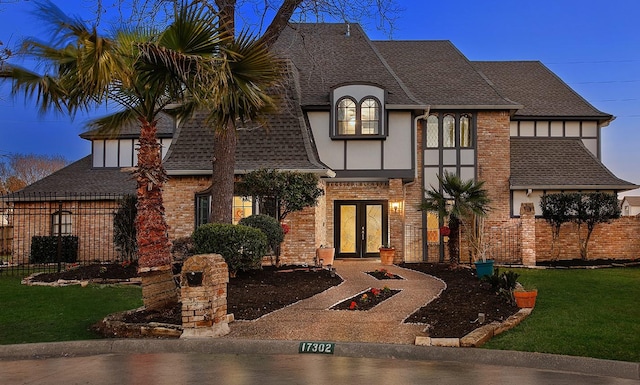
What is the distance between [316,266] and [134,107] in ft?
29.7

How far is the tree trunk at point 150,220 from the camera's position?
9508mm

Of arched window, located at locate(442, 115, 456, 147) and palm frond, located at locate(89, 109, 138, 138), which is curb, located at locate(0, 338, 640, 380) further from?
arched window, located at locate(442, 115, 456, 147)

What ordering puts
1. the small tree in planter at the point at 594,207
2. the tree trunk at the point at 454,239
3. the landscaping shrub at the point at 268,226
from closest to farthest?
the landscaping shrub at the point at 268,226
the tree trunk at the point at 454,239
the small tree in planter at the point at 594,207

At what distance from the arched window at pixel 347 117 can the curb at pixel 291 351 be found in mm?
12928

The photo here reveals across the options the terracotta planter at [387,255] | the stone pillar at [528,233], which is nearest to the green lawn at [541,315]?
the stone pillar at [528,233]

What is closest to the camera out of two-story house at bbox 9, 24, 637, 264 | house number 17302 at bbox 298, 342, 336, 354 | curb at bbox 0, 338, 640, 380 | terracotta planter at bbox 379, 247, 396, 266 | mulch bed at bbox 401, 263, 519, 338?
curb at bbox 0, 338, 640, 380

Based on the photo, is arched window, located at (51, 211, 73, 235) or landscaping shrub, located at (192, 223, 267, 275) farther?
arched window, located at (51, 211, 73, 235)

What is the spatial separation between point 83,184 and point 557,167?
18.4m

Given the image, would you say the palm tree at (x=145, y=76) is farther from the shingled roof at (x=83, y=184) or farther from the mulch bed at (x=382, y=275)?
the shingled roof at (x=83, y=184)

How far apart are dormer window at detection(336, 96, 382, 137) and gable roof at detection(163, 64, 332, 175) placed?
1214 millimetres

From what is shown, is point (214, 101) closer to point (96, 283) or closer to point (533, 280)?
point (96, 283)

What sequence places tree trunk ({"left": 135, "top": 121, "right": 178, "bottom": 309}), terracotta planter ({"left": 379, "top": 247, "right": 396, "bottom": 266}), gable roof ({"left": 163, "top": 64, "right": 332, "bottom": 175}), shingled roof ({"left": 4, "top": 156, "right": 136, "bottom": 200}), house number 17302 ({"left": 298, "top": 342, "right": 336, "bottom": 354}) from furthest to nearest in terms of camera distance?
shingled roof ({"left": 4, "top": 156, "right": 136, "bottom": 200}) → terracotta planter ({"left": 379, "top": 247, "right": 396, "bottom": 266}) → gable roof ({"left": 163, "top": 64, "right": 332, "bottom": 175}) → tree trunk ({"left": 135, "top": 121, "right": 178, "bottom": 309}) → house number 17302 ({"left": 298, "top": 342, "right": 336, "bottom": 354})

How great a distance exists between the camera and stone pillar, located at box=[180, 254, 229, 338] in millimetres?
8484

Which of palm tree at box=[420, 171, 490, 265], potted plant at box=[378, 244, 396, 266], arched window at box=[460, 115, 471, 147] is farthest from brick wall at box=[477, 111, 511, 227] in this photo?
palm tree at box=[420, 171, 490, 265]
